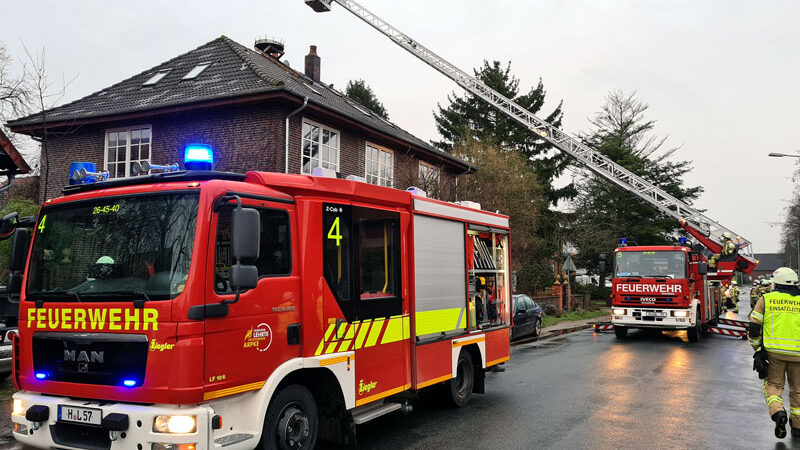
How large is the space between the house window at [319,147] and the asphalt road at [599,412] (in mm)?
8567

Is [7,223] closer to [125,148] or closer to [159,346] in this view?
[159,346]

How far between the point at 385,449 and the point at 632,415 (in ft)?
11.5

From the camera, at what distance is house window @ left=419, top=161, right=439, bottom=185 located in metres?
21.1

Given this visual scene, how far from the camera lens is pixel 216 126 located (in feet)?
56.1

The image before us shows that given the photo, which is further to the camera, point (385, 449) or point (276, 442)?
point (385, 449)

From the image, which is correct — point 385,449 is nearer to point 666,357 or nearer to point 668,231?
point 666,357

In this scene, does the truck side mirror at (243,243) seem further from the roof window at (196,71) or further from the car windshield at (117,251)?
the roof window at (196,71)

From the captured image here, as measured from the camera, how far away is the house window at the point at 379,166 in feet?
68.2

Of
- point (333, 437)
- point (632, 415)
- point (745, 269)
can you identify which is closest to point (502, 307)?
point (632, 415)

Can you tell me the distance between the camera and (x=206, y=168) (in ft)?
17.4

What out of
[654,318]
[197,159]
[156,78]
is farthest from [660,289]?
[156,78]

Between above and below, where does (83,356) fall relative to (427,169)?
below

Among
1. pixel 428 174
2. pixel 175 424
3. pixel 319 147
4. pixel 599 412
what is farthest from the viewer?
pixel 428 174

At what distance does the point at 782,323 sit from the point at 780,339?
184 mm
